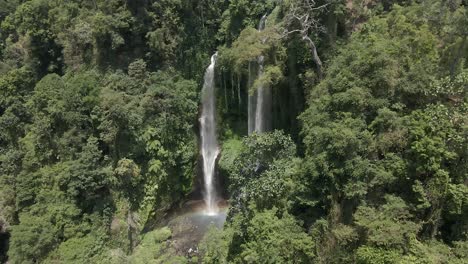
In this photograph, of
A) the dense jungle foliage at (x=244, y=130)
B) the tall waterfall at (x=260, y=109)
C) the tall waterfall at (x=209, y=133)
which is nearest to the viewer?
the dense jungle foliage at (x=244, y=130)

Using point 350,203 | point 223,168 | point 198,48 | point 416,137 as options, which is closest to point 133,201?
point 223,168

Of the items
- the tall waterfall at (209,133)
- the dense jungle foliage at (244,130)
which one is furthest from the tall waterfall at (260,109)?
the tall waterfall at (209,133)

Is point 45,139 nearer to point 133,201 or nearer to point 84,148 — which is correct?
point 84,148

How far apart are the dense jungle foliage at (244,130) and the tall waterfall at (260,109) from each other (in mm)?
634

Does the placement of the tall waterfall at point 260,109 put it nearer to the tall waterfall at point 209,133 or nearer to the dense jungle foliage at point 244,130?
the dense jungle foliage at point 244,130

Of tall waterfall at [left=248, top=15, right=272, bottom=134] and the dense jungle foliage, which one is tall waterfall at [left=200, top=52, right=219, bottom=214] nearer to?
the dense jungle foliage

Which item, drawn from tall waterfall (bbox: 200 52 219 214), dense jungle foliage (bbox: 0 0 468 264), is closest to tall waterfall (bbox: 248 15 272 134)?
dense jungle foliage (bbox: 0 0 468 264)

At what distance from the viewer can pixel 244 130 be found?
84.5 ft

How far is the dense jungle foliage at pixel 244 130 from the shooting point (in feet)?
44.2

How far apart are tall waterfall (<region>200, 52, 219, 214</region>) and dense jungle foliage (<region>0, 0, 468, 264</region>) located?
0.56m

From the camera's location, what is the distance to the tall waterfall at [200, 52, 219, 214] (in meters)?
25.2

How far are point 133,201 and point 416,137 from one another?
16.2 meters

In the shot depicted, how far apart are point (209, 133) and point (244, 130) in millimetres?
2514

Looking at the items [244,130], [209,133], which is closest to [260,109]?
[244,130]
